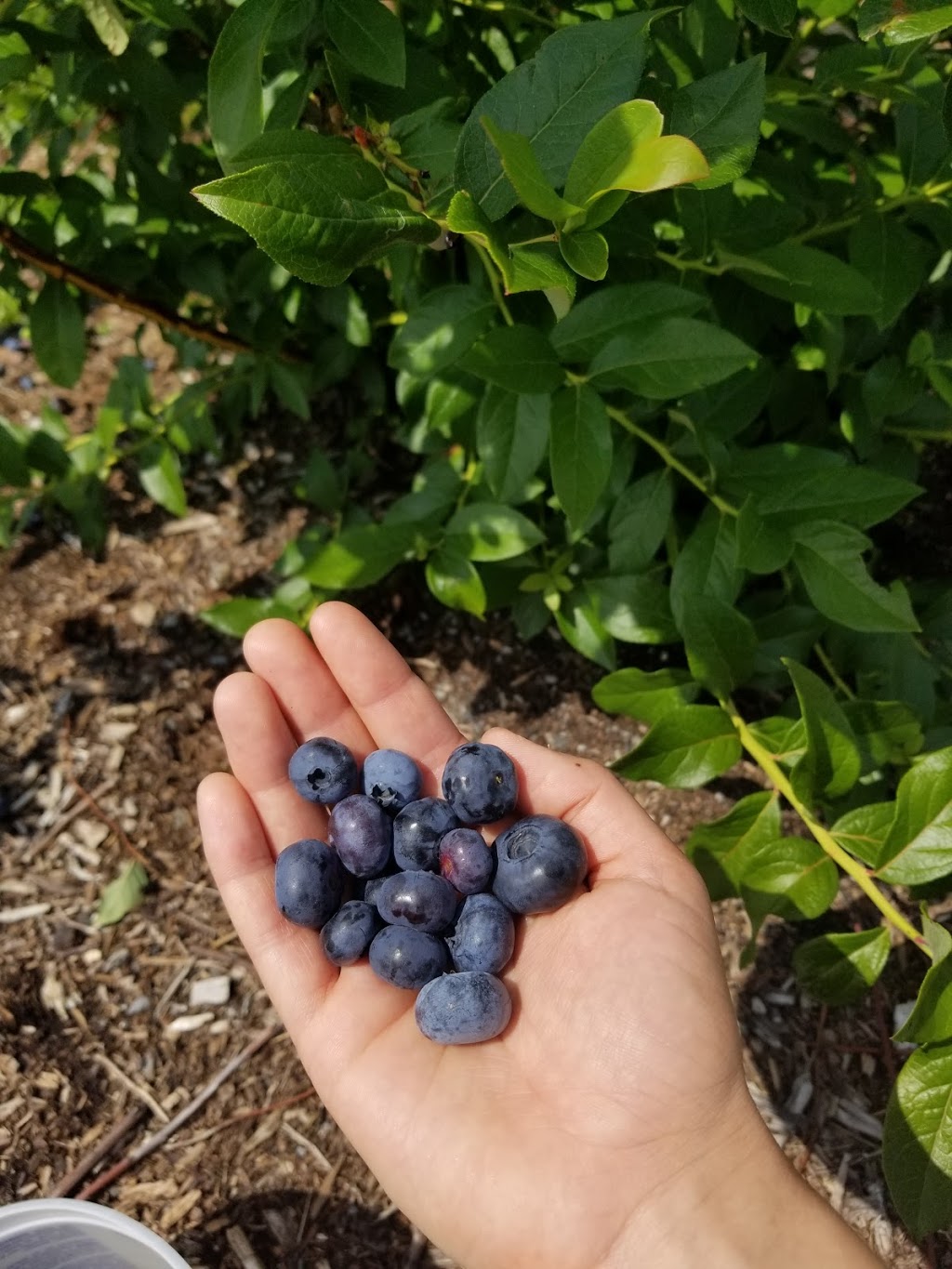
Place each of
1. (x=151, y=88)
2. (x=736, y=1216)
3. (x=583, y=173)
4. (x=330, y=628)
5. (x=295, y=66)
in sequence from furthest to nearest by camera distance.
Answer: (x=330, y=628)
(x=151, y=88)
(x=295, y=66)
(x=736, y=1216)
(x=583, y=173)

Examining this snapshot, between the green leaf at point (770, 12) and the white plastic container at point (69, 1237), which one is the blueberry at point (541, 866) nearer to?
the white plastic container at point (69, 1237)

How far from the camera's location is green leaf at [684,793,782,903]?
172cm

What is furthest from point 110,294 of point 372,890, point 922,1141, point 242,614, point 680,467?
point 922,1141

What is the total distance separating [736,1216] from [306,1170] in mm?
1148

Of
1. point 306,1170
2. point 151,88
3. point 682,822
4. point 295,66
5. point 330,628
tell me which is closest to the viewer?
point 295,66

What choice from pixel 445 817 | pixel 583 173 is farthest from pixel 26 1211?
pixel 583 173

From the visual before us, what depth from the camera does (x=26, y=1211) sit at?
67.1 inches

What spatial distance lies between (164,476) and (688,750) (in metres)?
1.34

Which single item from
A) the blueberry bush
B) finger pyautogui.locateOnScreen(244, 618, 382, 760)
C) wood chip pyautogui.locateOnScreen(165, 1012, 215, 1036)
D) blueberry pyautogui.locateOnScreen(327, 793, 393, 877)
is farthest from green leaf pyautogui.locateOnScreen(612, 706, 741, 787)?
wood chip pyautogui.locateOnScreen(165, 1012, 215, 1036)

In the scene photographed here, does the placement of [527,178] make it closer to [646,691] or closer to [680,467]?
[680,467]

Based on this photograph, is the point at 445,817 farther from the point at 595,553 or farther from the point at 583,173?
the point at 583,173

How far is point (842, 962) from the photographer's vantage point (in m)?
1.70

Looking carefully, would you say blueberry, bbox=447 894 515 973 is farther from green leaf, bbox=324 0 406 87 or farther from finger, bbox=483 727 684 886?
green leaf, bbox=324 0 406 87

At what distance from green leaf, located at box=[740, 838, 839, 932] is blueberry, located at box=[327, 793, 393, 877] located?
604 millimetres
